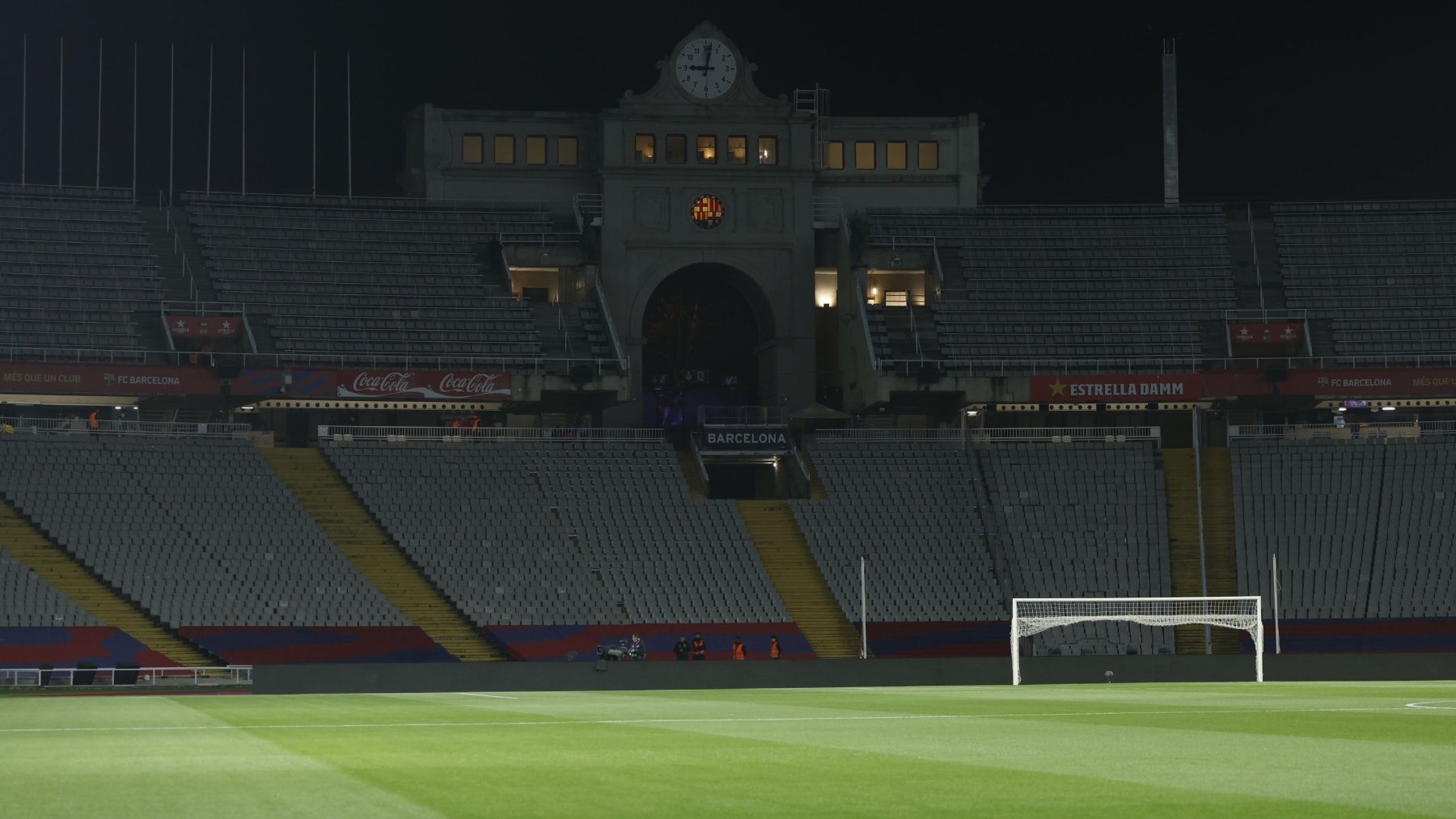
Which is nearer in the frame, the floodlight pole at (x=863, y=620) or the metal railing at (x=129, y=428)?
the floodlight pole at (x=863, y=620)

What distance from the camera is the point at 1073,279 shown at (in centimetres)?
7406

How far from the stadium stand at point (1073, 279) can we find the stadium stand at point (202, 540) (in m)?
24.3

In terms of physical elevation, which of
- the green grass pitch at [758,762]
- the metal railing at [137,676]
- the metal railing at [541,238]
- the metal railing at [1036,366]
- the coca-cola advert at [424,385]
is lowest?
the metal railing at [137,676]

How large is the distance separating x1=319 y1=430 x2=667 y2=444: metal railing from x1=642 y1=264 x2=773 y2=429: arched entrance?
22.1 feet

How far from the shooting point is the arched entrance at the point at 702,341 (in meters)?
76.4

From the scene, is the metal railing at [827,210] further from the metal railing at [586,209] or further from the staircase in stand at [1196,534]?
the staircase in stand at [1196,534]

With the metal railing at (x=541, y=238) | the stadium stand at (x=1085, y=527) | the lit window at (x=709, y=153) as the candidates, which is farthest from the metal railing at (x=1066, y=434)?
the metal railing at (x=541, y=238)

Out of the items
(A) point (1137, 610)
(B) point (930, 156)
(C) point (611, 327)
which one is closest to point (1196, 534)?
(A) point (1137, 610)

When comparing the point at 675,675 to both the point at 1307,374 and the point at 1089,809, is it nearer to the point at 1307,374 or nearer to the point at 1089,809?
the point at 1307,374

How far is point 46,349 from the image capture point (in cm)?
6525

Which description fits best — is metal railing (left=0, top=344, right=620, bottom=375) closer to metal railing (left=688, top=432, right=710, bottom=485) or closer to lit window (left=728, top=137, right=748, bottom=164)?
metal railing (left=688, top=432, right=710, bottom=485)

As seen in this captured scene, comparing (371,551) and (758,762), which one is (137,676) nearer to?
(371,551)

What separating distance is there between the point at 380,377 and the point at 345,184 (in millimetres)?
25734

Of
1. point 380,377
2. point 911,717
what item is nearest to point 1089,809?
point 911,717
